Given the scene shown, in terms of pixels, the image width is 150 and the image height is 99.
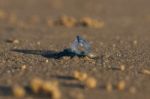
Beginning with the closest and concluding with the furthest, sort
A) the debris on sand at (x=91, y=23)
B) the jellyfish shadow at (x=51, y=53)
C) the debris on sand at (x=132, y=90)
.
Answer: the debris on sand at (x=132, y=90)
the jellyfish shadow at (x=51, y=53)
the debris on sand at (x=91, y=23)

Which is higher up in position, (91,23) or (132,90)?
(91,23)

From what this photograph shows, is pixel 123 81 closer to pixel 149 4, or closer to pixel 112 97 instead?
pixel 112 97

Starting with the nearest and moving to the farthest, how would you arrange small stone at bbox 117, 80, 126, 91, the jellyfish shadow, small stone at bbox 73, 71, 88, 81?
1. small stone at bbox 117, 80, 126, 91
2. small stone at bbox 73, 71, 88, 81
3. the jellyfish shadow

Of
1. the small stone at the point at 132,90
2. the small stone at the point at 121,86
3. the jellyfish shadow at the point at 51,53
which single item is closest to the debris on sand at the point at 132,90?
the small stone at the point at 132,90

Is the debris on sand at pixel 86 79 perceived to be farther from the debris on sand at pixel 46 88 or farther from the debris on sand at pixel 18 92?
the debris on sand at pixel 18 92

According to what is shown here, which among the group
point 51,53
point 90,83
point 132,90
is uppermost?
point 51,53

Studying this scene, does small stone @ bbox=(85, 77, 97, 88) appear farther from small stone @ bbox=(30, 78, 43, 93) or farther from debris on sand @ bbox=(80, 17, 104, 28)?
debris on sand @ bbox=(80, 17, 104, 28)

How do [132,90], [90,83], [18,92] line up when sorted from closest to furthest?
[18,92] < [132,90] < [90,83]

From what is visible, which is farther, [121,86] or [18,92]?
[121,86]

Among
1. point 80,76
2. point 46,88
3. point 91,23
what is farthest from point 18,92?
point 91,23

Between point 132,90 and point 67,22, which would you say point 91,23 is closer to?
point 67,22

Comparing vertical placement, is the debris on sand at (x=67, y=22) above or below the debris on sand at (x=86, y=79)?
above

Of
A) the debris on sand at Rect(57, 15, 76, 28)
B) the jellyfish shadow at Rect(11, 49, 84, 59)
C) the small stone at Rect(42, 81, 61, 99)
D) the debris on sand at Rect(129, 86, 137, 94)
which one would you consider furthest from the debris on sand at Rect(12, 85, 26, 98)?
the debris on sand at Rect(57, 15, 76, 28)
